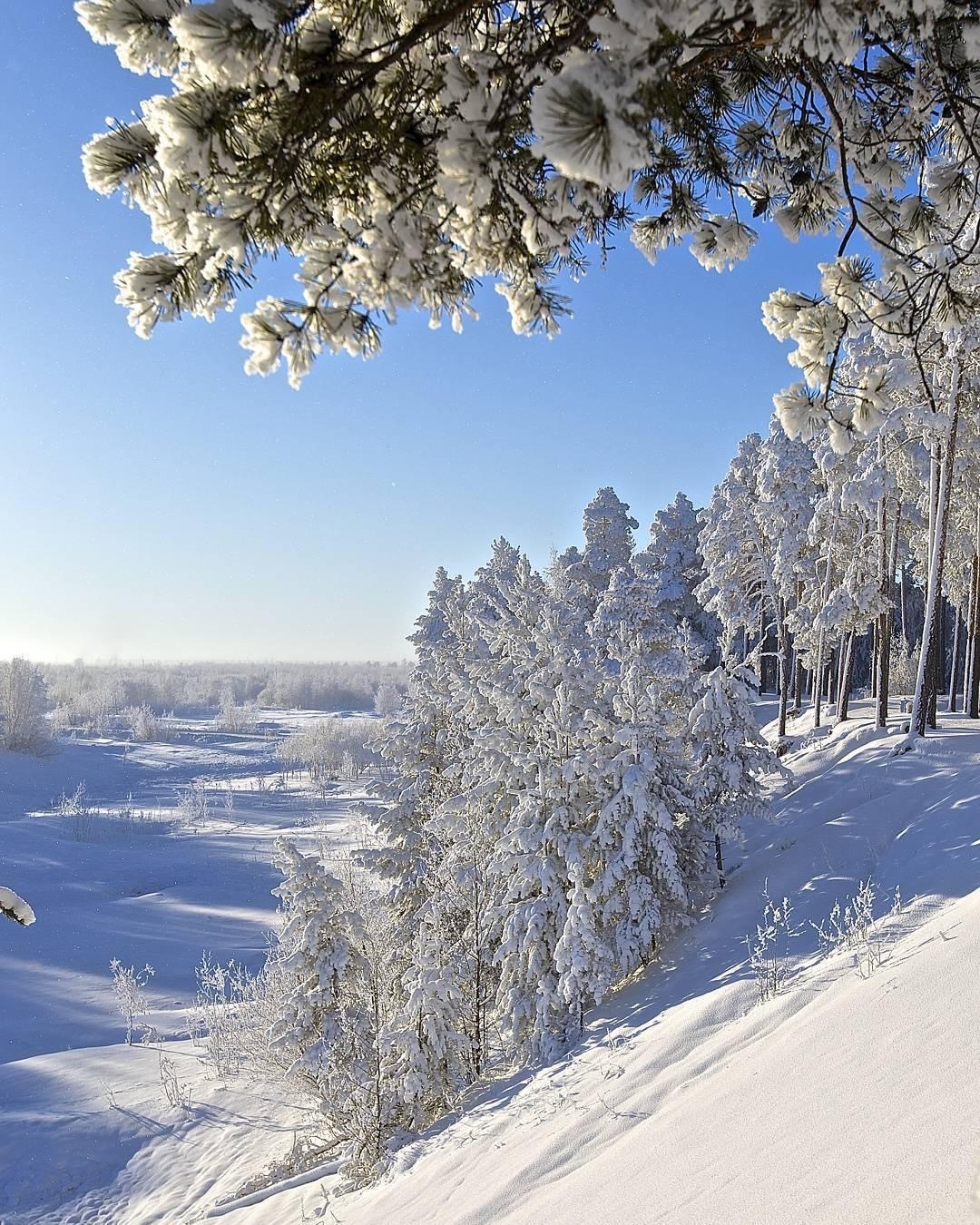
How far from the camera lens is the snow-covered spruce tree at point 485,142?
6.29 ft

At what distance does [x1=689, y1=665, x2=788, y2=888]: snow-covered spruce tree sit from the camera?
14.4 metres

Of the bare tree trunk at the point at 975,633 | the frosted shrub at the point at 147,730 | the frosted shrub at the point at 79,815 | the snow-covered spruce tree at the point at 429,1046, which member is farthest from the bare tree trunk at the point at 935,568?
the frosted shrub at the point at 147,730

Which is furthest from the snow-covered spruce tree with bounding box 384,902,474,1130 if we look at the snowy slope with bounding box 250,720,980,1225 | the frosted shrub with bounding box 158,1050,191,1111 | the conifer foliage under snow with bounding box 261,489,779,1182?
the frosted shrub with bounding box 158,1050,191,1111

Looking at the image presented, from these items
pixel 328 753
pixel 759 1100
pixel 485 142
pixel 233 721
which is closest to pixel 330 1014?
pixel 759 1100

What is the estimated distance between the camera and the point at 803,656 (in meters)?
24.7

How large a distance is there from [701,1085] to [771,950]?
4.37m

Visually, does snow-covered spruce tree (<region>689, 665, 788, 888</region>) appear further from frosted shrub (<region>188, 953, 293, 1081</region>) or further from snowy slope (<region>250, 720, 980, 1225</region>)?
frosted shrub (<region>188, 953, 293, 1081</region>)

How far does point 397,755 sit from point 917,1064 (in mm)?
14132

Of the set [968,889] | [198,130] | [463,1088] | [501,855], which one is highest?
[198,130]

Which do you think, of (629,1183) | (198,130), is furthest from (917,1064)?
(198,130)

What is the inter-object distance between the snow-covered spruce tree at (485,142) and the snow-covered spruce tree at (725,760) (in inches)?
481

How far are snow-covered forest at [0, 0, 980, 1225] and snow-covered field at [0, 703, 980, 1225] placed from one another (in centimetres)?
5

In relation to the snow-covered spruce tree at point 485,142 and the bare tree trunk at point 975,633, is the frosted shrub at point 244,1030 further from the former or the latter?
the bare tree trunk at point 975,633

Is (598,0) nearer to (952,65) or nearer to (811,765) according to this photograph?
(952,65)
